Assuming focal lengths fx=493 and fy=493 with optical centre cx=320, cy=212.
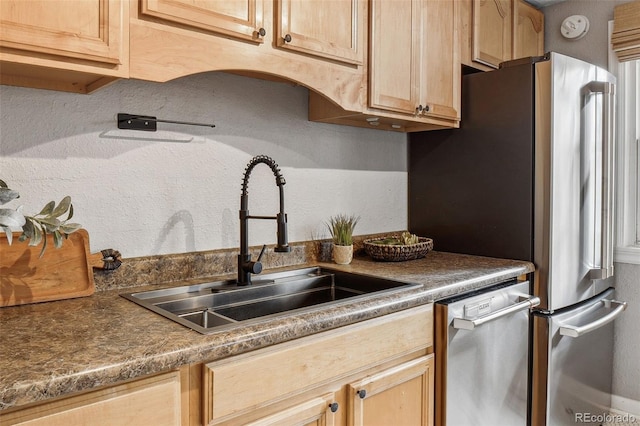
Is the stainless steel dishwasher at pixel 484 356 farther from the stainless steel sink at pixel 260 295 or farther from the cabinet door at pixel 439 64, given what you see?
the cabinet door at pixel 439 64

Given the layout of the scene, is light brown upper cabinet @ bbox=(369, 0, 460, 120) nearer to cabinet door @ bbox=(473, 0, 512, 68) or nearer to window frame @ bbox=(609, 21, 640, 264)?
cabinet door @ bbox=(473, 0, 512, 68)

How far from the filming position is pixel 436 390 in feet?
5.33

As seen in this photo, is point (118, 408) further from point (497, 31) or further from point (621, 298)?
point (621, 298)

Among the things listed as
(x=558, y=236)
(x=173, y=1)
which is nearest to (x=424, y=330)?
(x=558, y=236)

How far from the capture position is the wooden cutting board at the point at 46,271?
1.29 meters

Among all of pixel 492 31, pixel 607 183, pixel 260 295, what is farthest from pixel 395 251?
pixel 492 31

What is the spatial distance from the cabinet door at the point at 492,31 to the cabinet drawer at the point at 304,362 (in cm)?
141

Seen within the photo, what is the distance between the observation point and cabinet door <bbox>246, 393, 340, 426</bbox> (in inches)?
46.0

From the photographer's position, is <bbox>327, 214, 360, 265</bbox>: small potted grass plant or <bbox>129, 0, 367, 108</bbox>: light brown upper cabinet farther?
<bbox>327, 214, 360, 265</bbox>: small potted grass plant

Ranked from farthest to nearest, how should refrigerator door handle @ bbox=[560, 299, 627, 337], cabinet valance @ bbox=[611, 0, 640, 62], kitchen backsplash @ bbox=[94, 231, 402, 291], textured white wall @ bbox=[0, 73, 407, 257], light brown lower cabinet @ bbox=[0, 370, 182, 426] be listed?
cabinet valance @ bbox=[611, 0, 640, 62]
refrigerator door handle @ bbox=[560, 299, 627, 337]
kitchen backsplash @ bbox=[94, 231, 402, 291]
textured white wall @ bbox=[0, 73, 407, 257]
light brown lower cabinet @ bbox=[0, 370, 182, 426]

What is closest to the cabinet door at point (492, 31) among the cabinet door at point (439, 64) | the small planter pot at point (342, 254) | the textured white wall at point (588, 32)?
the cabinet door at point (439, 64)

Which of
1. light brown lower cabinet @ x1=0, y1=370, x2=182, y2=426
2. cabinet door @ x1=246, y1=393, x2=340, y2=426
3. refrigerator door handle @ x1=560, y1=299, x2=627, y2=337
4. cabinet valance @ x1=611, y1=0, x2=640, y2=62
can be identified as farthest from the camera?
cabinet valance @ x1=611, y1=0, x2=640, y2=62

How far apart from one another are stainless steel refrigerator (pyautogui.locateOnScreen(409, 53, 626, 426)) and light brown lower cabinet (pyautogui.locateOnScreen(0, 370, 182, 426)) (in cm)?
126

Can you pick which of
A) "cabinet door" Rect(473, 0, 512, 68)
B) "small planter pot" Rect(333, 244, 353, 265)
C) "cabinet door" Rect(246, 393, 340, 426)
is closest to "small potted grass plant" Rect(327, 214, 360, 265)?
"small planter pot" Rect(333, 244, 353, 265)
